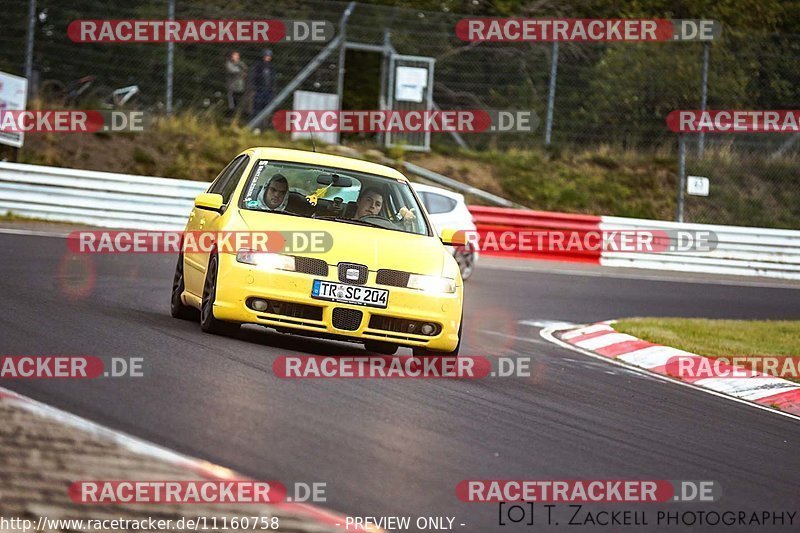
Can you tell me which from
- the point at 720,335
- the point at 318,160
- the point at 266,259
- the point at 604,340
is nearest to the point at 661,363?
the point at 604,340

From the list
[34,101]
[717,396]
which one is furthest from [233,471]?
[34,101]

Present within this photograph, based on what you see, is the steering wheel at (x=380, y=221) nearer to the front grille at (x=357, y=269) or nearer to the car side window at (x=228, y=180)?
the front grille at (x=357, y=269)

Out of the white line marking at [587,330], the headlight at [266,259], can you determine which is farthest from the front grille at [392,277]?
the white line marking at [587,330]

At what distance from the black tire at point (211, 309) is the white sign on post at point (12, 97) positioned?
13.7m

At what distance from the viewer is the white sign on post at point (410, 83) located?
2655 centimetres

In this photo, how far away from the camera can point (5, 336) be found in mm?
8773

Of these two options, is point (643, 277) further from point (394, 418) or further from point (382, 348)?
point (394, 418)

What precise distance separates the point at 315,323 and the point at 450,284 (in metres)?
1.02

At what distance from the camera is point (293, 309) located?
9.52 m

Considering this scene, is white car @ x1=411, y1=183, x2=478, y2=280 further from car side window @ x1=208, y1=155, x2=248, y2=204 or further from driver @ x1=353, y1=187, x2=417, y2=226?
driver @ x1=353, y1=187, x2=417, y2=226

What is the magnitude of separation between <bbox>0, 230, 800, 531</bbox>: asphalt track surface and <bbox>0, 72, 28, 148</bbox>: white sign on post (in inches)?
413

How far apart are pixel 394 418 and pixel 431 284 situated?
7.75 feet

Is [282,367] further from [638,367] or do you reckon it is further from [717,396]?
[638,367]

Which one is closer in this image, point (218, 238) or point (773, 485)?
point (773, 485)
